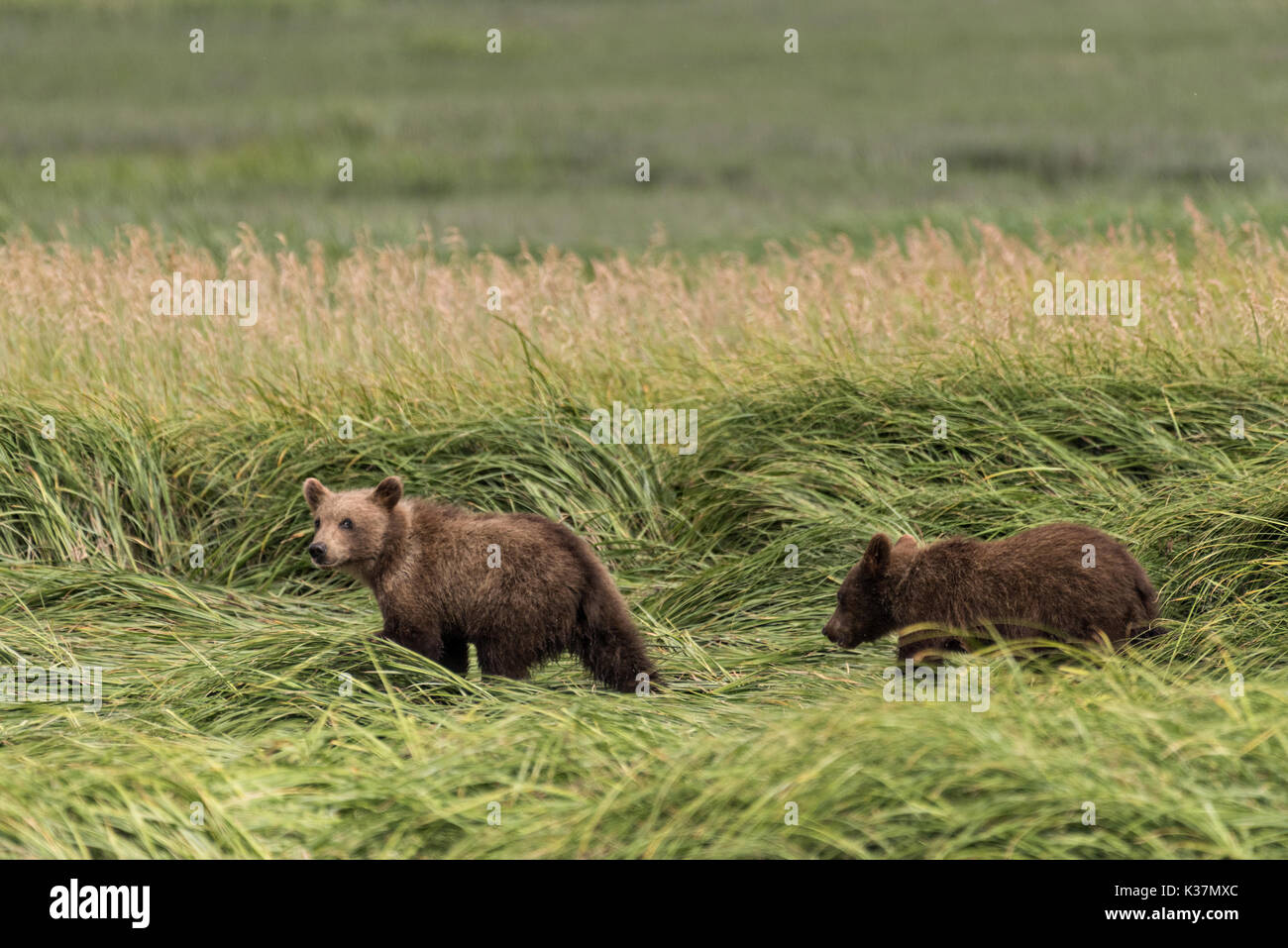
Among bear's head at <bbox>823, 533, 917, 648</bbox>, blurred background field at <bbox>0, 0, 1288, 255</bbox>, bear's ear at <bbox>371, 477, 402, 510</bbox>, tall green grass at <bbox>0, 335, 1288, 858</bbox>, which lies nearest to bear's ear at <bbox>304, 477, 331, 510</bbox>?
bear's ear at <bbox>371, 477, 402, 510</bbox>

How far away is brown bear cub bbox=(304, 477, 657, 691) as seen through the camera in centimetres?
568

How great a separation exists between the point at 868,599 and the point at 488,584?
152 centimetres

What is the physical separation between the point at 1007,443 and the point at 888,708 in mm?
3318

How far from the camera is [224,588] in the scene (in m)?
7.27

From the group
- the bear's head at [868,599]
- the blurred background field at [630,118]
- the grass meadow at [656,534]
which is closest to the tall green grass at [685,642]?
the grass meadow at [656,534]

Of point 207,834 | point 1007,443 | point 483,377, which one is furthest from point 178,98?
point 207,834

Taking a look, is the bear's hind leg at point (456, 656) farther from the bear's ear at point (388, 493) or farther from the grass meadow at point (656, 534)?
the bear's ear at point (388, 493)

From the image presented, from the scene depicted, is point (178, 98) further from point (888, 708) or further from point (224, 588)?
point (888, 708)

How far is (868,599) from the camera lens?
607 centimetres

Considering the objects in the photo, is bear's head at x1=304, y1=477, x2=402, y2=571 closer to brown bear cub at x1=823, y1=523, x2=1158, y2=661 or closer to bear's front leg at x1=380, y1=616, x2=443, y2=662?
bear's front leg at x1=380, y1=616, x2=443, y2=662

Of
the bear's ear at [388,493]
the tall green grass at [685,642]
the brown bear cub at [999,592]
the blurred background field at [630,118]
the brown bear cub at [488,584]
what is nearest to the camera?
the tall green grass at [685,642]

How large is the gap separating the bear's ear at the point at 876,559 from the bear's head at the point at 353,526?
1.83 meters

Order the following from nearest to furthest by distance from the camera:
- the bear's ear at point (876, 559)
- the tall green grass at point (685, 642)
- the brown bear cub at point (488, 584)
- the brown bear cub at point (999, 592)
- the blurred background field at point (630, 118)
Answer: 1. the tall green grass at point (685, 642)
2. the brown bear cub at point (999, 592)
3. the brown bear cub at point (488, 584)
4. the bear's ear at point (876, 559)
5. the blurred background field at point (630, 118)

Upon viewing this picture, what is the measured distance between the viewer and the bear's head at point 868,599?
6.03 meters
